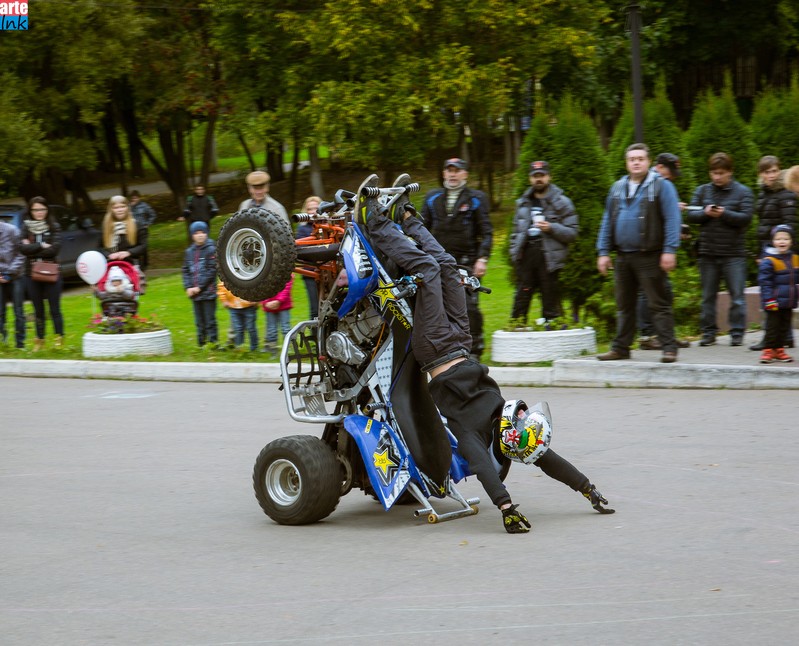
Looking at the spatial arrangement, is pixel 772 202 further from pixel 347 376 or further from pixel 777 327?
pixel 347 376

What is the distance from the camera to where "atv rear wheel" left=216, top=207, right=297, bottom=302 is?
6.78 m

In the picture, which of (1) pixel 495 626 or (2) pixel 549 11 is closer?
(1) pixel 495 626

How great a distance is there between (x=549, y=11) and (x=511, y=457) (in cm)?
2496

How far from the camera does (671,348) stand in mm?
11273

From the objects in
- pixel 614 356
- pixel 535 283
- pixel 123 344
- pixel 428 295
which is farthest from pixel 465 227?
pixel 428 295

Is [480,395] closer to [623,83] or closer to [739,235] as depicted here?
[739,235]

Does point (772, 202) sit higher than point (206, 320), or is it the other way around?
point (772, 202)

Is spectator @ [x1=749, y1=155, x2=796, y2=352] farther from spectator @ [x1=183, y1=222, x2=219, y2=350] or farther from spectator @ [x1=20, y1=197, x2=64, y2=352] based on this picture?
spectator @ [x1=20, y1=197, x2=64, y2=352]

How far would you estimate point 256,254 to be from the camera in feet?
22.7

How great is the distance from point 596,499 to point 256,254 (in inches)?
94.2

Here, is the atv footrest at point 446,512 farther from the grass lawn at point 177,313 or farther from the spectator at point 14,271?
the spectator at point 14,271

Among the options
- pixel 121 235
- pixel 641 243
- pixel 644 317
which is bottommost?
pixel 644 317

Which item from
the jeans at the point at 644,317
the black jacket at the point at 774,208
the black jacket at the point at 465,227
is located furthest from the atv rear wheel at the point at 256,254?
the black jacket at the point at 774,208

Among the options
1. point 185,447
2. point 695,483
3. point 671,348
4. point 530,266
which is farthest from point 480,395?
point 530,266
